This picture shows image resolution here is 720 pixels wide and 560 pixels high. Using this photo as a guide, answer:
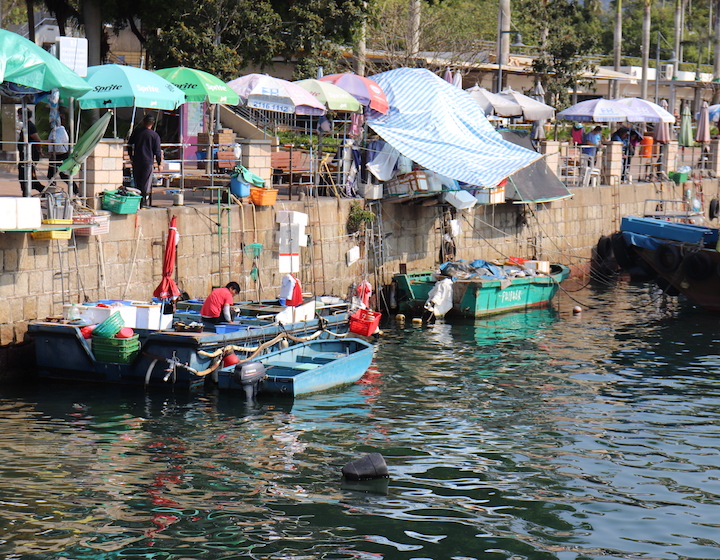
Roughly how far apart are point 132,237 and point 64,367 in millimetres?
2771

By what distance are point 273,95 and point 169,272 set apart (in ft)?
15.4

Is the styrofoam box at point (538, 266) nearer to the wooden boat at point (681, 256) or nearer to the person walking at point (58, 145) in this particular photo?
the wooden boat at point (681, 256)

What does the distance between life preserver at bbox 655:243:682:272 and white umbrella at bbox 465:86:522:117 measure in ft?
18.8

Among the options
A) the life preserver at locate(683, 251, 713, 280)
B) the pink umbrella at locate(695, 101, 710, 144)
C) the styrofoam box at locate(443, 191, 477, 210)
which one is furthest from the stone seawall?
the pink umbrella at locate(695, 101, 710, 144)

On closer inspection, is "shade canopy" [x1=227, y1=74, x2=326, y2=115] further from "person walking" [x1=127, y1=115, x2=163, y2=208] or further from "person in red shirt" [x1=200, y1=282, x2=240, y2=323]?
"person in red shirt" [x1=200, y1=282, x2=240, y2=323]

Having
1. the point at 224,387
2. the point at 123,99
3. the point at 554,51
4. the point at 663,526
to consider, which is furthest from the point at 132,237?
the point at 554,51

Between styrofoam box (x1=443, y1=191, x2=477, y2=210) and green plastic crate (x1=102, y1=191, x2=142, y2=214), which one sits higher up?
styrofoam box (x1=443, y1=191, x2=477, y2=210)

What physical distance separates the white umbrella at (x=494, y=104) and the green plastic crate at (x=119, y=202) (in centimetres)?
1319

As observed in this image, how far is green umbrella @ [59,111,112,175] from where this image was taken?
1620cm

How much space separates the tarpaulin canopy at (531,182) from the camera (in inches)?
1049

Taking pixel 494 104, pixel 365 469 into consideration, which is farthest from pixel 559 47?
pixel 365 469

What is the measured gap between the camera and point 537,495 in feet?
37.1

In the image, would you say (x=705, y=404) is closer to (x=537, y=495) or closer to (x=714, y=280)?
(x=537, y=495)

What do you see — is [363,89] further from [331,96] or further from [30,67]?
[30,67]
